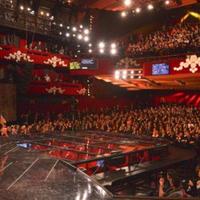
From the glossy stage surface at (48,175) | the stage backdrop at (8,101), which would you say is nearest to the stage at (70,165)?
the glossy stage surface at (48,175)

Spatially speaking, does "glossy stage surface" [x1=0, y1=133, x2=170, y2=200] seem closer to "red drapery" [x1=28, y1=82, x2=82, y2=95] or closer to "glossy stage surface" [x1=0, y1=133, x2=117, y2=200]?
"glossy stage surface" [x1=0, y1=133, x2=117, y2=200]

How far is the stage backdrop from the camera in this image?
1773cm

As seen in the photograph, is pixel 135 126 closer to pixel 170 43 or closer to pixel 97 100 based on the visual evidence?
pixel 170 43

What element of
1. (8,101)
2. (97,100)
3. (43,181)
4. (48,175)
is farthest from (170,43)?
(43,181)

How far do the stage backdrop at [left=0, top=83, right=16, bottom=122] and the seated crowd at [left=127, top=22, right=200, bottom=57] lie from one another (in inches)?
299

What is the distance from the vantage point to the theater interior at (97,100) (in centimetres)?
765

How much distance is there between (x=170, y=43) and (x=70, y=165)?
1309cm

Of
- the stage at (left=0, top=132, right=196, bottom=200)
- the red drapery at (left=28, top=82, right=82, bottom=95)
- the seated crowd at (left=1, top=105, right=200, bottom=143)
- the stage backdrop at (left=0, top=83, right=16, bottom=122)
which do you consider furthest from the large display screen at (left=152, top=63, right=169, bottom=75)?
the stage backdrop at (left=0, top=83, right=16, bottom=122)

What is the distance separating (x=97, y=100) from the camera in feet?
78.8

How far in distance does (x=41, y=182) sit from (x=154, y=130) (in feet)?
30.0

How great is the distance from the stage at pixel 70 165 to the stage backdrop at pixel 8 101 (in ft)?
20.5

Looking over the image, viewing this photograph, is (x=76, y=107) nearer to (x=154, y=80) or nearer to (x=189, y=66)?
(x=154, y=80)

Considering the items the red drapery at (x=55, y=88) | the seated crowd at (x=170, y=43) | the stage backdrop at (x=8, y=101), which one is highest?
the seated crowd at (x=170, y=43)

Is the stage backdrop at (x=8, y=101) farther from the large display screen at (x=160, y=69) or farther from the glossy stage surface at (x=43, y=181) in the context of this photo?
the glossy stage surface at (x=43, y=181)
